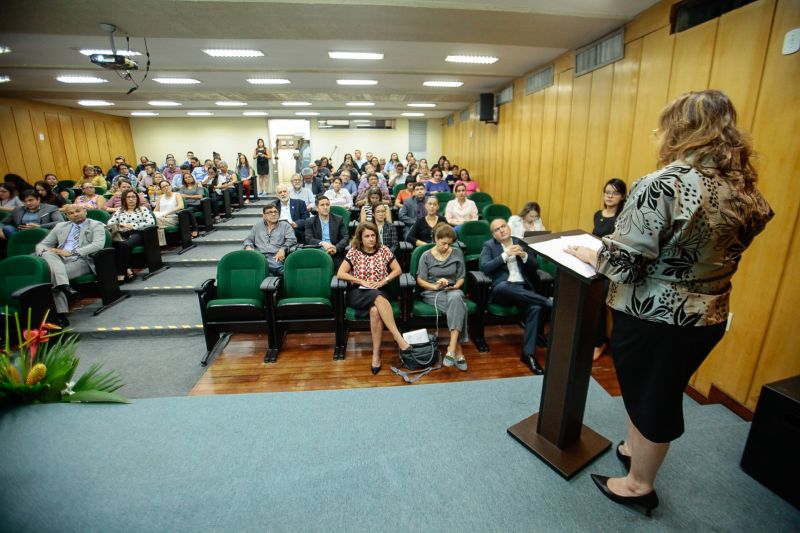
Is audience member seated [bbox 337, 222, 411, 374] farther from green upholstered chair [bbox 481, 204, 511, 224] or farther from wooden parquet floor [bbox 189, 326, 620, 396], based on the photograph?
green upholstered chair [bbox 481, 204, 511, 224]

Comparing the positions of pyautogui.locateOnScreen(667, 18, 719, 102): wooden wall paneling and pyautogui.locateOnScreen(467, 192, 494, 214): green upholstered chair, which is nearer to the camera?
pyautogui.locateOnScreen(667, 18, 719, 102): wooden wall paneling

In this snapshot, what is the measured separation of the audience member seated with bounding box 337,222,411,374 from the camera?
3.15 metres

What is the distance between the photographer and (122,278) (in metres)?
4.86

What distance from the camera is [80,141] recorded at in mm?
10750

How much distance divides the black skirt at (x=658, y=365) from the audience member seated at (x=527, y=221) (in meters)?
3.15

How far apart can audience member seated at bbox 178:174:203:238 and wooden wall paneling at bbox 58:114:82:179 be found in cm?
569

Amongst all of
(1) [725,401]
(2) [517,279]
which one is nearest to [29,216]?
(2) [517,279]

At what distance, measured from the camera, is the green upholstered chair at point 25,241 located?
4215 mm

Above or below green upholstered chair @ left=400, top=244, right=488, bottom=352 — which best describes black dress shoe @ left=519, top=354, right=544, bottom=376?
below

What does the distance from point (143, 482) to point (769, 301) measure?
10.5ft

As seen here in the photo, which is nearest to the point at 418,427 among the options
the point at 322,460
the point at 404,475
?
the point at 404,475

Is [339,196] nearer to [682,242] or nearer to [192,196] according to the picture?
[192,196]

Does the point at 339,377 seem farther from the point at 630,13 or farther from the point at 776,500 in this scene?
the point at 630,13

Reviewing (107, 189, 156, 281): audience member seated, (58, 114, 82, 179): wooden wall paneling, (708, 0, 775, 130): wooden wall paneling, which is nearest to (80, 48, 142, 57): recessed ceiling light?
(107, 189, 156, 281): audience member seated
